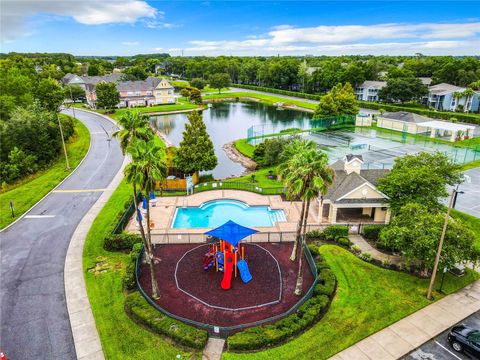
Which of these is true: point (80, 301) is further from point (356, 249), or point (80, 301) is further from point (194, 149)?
point (194, 149)

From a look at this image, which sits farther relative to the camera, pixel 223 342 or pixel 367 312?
pixel 367 312

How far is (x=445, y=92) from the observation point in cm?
9781

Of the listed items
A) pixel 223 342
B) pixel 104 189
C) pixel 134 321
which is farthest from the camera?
pixel 104 189

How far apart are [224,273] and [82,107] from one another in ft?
331

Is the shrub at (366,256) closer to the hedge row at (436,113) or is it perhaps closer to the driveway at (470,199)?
the driveway at (470,199)

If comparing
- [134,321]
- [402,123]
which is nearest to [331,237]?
[134,321]

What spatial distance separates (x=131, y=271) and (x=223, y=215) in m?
13.8

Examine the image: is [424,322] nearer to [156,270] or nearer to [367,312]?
[367,312]

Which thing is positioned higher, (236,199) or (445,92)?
(445,92)

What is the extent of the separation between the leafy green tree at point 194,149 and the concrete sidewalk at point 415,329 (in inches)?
1168

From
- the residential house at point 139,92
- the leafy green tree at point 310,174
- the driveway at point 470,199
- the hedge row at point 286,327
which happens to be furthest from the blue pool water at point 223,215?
the residential house at point 139,92

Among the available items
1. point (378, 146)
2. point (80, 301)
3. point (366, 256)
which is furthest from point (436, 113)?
point (80, 301)

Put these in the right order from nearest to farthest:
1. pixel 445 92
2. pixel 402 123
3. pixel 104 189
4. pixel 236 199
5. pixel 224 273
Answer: pixel 224 273
pixel 236 199
pixel 104 189
pixel 402 123
pixel 445 92

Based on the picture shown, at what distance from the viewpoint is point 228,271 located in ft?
81.8
